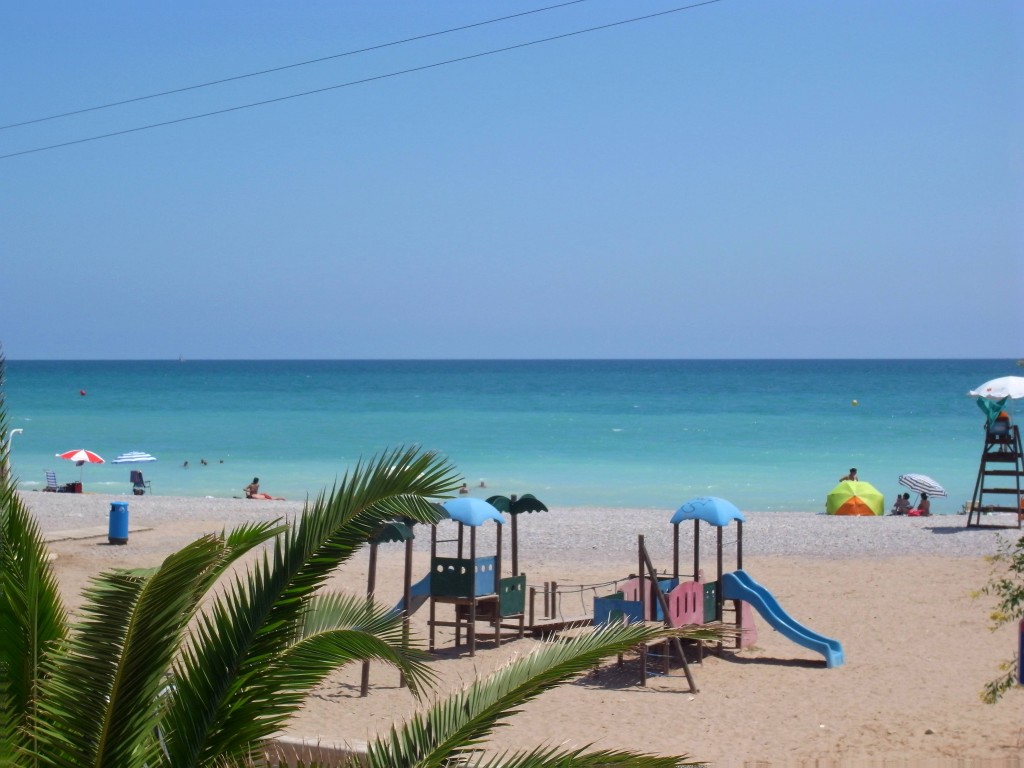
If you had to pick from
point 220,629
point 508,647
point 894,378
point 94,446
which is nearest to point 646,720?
point 508,647

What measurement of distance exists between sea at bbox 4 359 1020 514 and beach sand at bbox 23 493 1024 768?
245 centimetres

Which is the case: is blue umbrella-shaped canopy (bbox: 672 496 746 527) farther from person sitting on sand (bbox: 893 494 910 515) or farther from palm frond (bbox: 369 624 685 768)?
person sitting on sand (bbox: 893 494 910 515)

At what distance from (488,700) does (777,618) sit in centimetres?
895

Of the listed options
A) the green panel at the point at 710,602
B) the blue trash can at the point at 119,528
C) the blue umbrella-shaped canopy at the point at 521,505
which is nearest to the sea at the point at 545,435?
the blue umbrella-shaped canopy at the point at 521,505

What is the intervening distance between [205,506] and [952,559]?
16.0 meters

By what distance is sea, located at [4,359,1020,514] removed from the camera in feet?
124

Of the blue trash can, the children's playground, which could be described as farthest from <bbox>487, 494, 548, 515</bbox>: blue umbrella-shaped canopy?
the blue trash can

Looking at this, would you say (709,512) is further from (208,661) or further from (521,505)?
(208,661)

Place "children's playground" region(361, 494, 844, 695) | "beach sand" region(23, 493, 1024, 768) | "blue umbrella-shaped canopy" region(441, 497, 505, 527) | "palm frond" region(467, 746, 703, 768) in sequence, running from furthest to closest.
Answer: "blue umbrella-shaped canopy" region(441, 497, 505, 527) < "children's playground" region(361, 494, 844, 695) < "beach sand" region(23, 493, 1024, 768) < "palm frond" region(467, 746, 703, 768)

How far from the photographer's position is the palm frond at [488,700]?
12.6ft

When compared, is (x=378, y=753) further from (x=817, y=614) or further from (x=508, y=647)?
(x=817, y=614)

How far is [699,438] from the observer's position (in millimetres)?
56438

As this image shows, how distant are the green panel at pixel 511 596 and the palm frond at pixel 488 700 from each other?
8834 millimetres

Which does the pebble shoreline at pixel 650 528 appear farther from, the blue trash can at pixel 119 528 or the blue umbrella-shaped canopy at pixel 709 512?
the blue umbrella-shaped canopy at pixel 709 512
